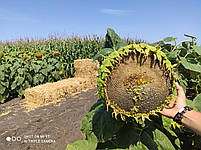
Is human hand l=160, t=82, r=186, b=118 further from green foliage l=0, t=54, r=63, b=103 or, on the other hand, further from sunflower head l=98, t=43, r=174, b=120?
green foliage l=0, t=54, r=63, b=103

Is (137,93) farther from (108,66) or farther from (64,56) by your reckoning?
(64,56)

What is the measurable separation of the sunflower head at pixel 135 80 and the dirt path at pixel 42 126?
9.48 feet

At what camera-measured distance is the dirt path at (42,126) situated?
11.9 ft

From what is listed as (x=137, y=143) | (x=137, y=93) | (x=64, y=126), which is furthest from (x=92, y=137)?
(x=64, y=126)

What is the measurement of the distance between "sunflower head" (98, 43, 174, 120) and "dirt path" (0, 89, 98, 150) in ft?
9.48

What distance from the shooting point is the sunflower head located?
0.92 metres

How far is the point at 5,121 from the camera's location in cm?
494

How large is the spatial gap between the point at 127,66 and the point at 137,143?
48 centimetres

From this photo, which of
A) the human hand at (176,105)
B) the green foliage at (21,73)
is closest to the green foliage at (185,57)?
the human hand at (176,105)

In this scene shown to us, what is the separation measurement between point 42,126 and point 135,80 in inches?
150

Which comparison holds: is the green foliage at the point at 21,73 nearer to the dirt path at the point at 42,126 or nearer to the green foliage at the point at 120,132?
the dirt path at the point at 42,126

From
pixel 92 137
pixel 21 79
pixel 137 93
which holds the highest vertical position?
pixel 137 93

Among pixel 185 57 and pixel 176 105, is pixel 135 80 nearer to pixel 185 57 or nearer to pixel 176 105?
pixel 176 105

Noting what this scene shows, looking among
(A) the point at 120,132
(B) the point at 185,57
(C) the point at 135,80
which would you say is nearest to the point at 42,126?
(A) the point at 120,132
